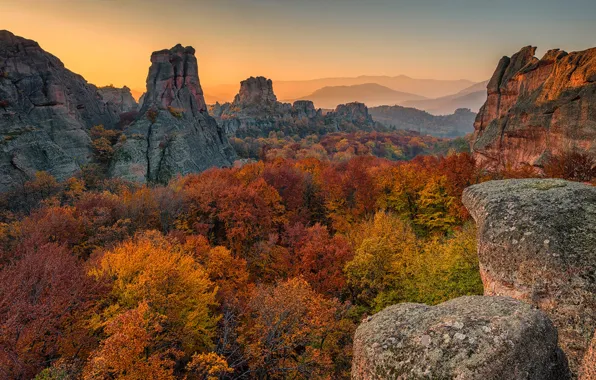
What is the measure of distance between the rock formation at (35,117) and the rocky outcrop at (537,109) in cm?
7167

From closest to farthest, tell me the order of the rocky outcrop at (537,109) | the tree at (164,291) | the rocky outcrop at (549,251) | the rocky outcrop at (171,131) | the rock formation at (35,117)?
the rocky outcrop at (549,251) < the tree at (164,291) < the rocky outcrop at (537,109) < the rock formation at (35,117) < the rocky outcrop at (171,131)

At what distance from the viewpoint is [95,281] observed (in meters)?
18.7

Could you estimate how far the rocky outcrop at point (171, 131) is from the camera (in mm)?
62781

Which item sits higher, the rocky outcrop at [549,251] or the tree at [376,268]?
the rocky outcrop at [549,251]

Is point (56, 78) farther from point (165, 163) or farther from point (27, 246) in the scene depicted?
point (27, 246)

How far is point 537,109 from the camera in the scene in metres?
36.6

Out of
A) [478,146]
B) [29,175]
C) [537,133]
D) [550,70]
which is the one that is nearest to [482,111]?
[478,146]

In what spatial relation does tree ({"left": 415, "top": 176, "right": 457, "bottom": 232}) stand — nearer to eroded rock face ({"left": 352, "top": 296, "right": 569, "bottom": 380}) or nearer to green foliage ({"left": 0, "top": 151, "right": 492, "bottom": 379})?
green foliage ({"left": 0, "top": 151, "right": 492, "bottom": 379})

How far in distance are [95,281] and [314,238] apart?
58.6 ft

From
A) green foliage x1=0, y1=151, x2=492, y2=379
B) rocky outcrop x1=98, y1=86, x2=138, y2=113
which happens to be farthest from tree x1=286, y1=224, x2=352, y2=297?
rocky outcrop x1=98, y1=86, x2=138, y2=113

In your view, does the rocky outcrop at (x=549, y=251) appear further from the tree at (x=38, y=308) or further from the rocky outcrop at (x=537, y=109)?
the rocky outcrop at (x=537, y=109)

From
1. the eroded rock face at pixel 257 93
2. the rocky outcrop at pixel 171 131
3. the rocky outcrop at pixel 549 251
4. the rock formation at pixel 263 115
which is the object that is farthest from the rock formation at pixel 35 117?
the eroded rock face at pixel 257 93

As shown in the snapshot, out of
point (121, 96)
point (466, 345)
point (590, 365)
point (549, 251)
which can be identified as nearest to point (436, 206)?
point (549, 251)

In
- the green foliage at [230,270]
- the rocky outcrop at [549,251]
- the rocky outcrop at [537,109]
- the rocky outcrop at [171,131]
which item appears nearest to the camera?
the rocky outcrop at [549,251]
